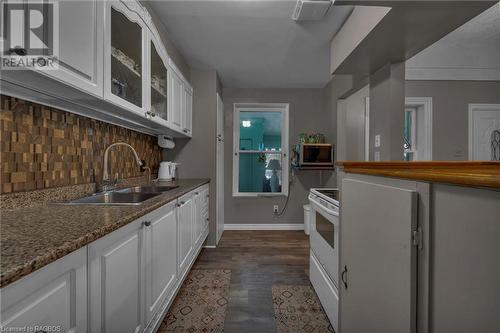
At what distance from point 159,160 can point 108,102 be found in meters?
1.94

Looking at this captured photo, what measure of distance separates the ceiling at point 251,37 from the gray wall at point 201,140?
8.6 inches

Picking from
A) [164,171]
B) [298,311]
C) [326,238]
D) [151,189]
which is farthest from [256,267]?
[164,171]

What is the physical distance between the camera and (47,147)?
133 cm

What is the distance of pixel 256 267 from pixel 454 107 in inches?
132

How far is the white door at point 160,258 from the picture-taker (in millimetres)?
1328

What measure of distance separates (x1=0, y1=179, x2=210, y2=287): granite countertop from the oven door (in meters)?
1.11

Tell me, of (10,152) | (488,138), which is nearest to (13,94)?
(10,152)

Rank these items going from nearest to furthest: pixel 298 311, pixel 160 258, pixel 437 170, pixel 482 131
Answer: pixel 437 170 < pixel 160 258 < pixel 298 311 < pixel 482 131

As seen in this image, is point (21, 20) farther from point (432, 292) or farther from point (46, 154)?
point (432, 292)

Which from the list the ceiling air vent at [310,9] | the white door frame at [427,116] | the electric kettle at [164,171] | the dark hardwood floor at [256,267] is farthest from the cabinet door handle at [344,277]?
the white door frame at [427,116]

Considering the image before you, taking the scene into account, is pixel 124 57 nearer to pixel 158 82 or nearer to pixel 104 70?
pixel 104 70

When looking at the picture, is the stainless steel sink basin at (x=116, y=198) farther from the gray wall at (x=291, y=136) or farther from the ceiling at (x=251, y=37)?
the gray wall at (x=291, y=136)

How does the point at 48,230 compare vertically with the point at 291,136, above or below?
below

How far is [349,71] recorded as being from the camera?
2.45m
